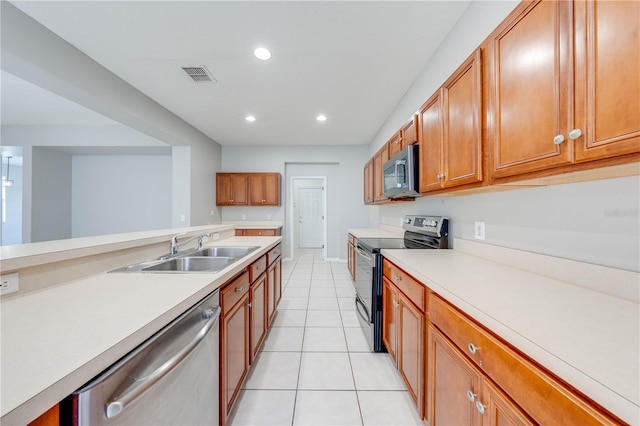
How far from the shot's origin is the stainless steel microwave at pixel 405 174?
2.03 m

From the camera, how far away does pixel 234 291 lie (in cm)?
135

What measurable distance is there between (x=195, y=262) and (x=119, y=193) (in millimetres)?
5012

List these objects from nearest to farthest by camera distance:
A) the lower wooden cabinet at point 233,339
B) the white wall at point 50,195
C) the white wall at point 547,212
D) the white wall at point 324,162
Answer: the white wall at point 547,212
the lower wooden cabinet at point 233,339
the white wall at point 50,195
the white wall at point 324,162

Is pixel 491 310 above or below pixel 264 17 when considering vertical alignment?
below

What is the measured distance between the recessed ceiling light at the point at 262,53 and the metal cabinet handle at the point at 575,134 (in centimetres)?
231

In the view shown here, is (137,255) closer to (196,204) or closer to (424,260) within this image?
(424,260)

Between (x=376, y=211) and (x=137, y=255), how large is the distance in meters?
3.89

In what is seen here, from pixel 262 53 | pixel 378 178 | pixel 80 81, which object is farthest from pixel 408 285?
pixel 80 81

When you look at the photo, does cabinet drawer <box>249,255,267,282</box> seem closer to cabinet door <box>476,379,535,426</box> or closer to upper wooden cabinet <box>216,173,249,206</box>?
cabinet door <box>476,379,535,426</box>

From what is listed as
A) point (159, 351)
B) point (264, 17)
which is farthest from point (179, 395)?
point (264, 17)

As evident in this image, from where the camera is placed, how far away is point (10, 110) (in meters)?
3.62

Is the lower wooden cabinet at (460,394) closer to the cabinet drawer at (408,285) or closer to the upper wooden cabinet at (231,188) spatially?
the cabinet drawer at (408,285)

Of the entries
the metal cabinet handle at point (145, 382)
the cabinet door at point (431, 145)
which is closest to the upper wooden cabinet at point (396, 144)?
the cabinet door at point (431, 145)

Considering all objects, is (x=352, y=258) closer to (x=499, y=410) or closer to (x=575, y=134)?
(x=499, y=410)
